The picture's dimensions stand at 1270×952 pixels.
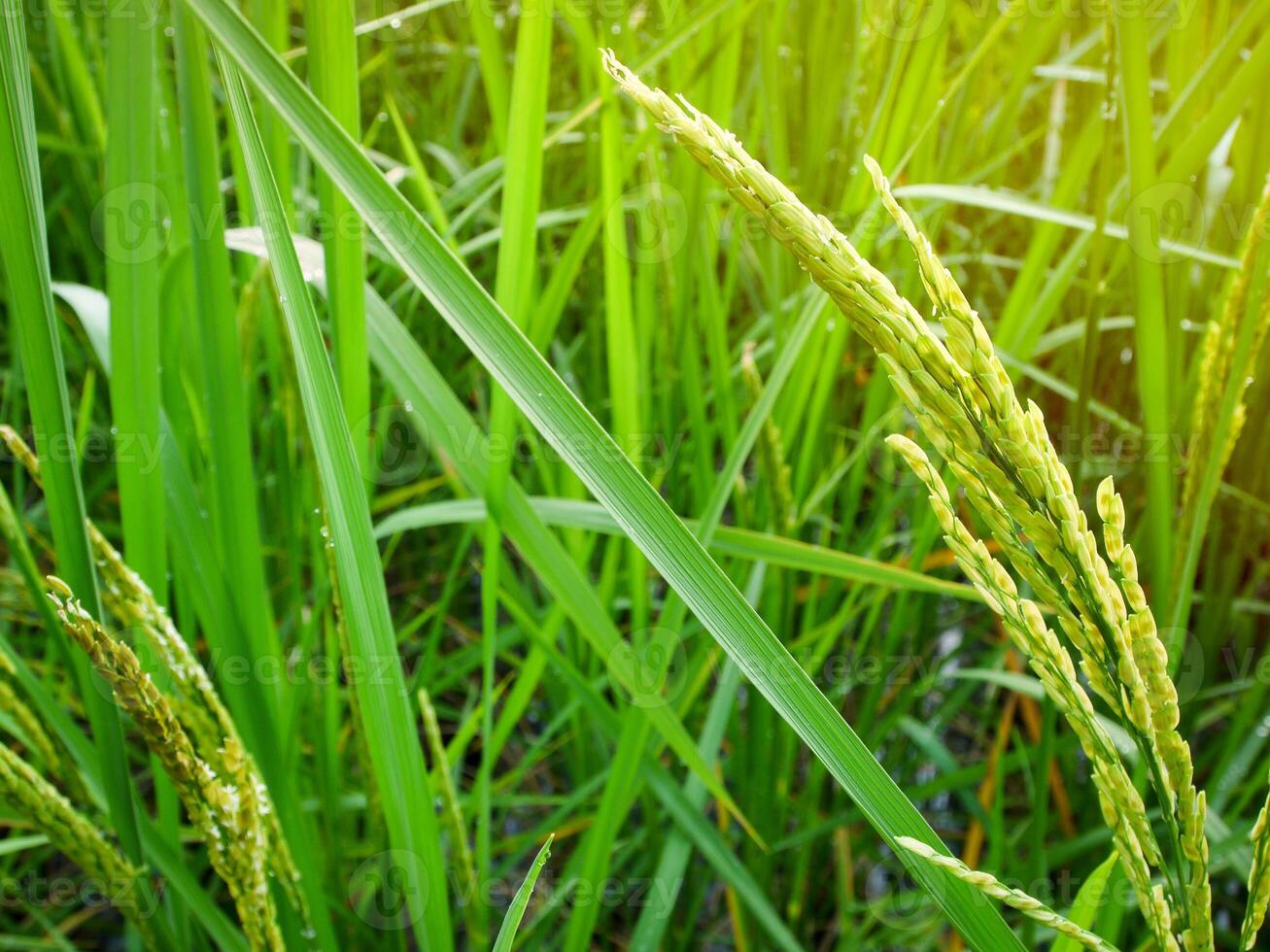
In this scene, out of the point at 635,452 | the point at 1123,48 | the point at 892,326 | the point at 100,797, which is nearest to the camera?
the point at 892,326

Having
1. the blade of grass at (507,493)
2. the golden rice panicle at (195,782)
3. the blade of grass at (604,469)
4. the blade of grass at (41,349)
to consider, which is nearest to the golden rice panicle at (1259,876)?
the blade of grass at (604,469)

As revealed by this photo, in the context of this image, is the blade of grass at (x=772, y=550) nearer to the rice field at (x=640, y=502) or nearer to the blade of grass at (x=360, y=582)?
the rice field at (x=640, y=502)

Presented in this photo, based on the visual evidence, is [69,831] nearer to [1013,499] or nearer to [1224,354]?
[1013,499]

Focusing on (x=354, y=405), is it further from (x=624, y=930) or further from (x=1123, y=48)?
(x=624, y=930)

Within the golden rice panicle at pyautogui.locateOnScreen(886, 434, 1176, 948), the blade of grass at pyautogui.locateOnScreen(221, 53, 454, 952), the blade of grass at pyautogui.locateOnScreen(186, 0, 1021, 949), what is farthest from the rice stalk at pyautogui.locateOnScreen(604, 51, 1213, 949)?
the blade of grass at pyautogui.locateOnScreen(221, 53, 454, 952)

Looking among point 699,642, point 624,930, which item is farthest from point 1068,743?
point 624,930

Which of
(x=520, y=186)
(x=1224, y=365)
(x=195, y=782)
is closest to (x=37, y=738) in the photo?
(x=195, y=782)
